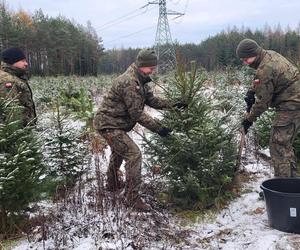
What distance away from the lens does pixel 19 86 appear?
6266 mm

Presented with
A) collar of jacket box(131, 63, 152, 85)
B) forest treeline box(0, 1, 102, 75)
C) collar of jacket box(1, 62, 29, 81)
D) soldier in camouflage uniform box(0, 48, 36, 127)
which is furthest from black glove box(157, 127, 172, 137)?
forest treeline box(0, 1, 102, 75)

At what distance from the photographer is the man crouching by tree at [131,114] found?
572 cm

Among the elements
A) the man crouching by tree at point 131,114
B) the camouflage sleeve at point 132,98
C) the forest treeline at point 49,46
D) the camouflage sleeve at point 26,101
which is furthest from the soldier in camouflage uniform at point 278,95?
the forest treeline at point 49,46

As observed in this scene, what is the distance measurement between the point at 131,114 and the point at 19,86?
1893 mm

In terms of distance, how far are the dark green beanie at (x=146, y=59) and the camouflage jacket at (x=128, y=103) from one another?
14 cm

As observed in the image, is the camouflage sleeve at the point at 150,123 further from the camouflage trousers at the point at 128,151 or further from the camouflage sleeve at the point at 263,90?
the camouflage sleeve at the point at 263,90

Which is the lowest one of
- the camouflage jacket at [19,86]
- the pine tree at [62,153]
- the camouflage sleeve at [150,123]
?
the pine tree at [62,153]

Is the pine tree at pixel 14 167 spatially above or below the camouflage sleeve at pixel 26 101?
below

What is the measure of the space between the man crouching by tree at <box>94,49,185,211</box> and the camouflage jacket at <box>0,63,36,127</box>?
1.20 meters

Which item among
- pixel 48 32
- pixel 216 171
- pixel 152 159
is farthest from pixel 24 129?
pixel 48 32

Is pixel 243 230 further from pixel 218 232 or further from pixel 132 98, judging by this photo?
pixel 132 98

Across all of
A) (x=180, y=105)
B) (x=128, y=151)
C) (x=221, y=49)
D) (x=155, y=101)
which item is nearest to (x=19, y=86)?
(x=128, y=151)

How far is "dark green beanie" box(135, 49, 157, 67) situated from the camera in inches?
226

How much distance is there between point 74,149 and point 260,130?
3698mm
